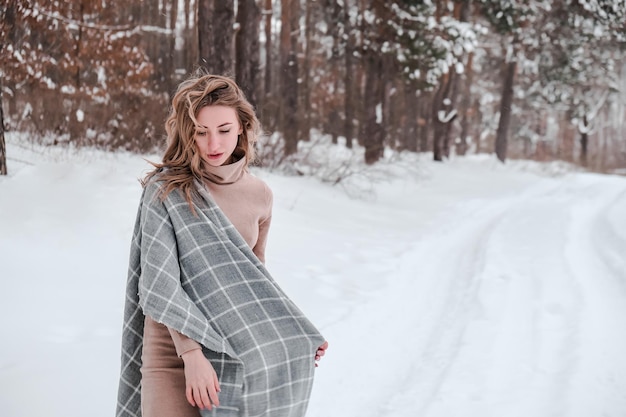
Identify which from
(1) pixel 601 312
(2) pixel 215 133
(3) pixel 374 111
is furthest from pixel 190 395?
(3) pixel 374 111

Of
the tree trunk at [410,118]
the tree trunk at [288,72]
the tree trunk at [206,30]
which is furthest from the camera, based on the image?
the tree trunk at [410,118]

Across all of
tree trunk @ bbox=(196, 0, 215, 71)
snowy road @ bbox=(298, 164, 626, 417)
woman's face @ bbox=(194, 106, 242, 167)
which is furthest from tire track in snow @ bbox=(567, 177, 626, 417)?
tree trunk @ bbox=(196, 0, 215, 71)

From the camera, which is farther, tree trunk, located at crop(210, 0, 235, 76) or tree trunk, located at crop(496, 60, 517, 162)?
tree trunk, located at crop(496, 60, 517, 162)

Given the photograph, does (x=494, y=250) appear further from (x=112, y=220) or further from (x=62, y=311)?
(x=62, y=311)

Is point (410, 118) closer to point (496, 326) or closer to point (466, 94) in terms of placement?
point (466, 94)

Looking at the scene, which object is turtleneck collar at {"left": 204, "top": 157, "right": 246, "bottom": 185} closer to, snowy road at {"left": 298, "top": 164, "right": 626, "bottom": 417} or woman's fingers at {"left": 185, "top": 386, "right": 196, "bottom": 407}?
woman's fingers at {"left": 185, "top": 386, "right": 196, "bottom": 407}

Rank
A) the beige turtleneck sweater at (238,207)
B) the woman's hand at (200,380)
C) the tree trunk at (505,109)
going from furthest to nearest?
the tree trunk at (505,109) < the beige turtleneck sweater at (238,207) < the woman's hand at (200,380)

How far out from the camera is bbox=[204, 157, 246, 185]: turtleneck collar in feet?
6.87

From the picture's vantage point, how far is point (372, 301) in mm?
5621

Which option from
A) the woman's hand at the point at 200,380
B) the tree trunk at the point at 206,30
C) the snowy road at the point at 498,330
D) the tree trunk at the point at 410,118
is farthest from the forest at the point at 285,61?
the snowy road at the point at 498,330

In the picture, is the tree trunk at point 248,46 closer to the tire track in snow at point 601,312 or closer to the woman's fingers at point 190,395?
the tire track in snow at point 601,312

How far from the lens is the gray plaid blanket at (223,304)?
1.84m

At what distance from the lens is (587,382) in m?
3.93

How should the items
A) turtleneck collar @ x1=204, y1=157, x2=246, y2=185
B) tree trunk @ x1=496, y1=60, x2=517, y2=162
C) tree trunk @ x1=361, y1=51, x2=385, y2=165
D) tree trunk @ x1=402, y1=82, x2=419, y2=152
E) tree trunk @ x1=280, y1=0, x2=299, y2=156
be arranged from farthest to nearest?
tree trunk @ x1=402, y1=82, x2=419, y2=152 < tree trunk @ x1=496, y1=60, x2=517, y2=162 < tree trunk @ x1=361, y1=51, x2=385, y2=165 < tree trunk @ x1=280, y1=0, x2=299, y2=156 < turtleneck collar @ x1=204, y1=157, x2=246, y2=185
